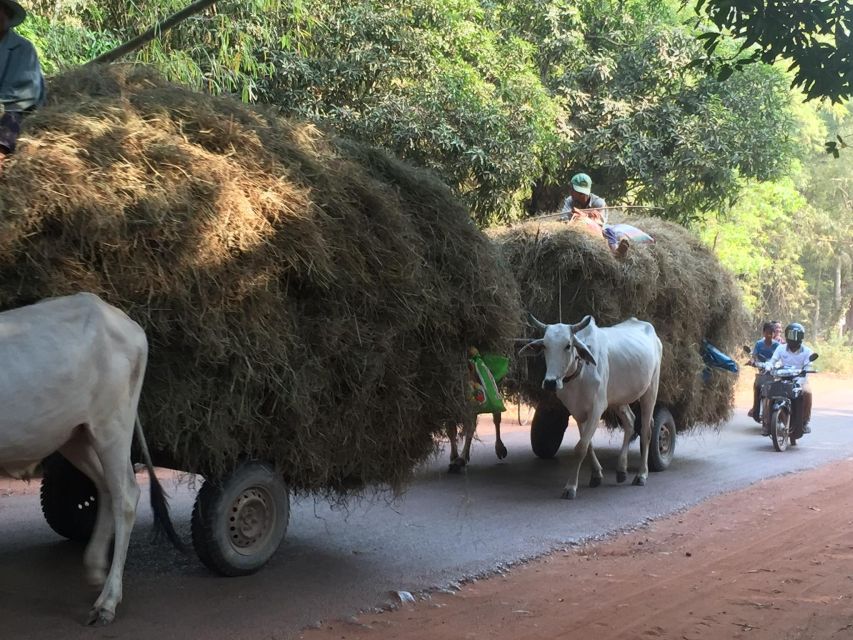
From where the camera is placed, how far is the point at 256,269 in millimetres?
5492

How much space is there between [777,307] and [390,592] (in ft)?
103

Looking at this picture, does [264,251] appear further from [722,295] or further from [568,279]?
[722,295]

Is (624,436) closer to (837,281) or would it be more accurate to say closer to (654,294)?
(654,294)

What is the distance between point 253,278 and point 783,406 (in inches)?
387

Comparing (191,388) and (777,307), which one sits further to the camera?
(777,307)

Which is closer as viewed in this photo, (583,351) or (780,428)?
(583,351)

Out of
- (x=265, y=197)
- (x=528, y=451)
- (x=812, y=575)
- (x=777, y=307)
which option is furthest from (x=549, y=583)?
(x=777, y=307)

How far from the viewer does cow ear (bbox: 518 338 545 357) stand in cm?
922

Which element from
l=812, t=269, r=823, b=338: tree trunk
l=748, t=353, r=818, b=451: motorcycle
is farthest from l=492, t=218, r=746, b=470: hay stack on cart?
l=812, t=269, r=823, b=338: tree trunk

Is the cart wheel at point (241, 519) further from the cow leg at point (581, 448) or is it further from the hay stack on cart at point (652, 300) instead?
the hay stack on cart at point (652, 300)

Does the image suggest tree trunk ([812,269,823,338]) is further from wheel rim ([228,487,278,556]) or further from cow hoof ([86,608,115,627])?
cow hoof ([86,608,115,627])

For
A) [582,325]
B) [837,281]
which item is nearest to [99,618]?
[582,325]

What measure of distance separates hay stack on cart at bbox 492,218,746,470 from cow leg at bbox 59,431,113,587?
5119 millimetres

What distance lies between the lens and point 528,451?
12.4 meters
